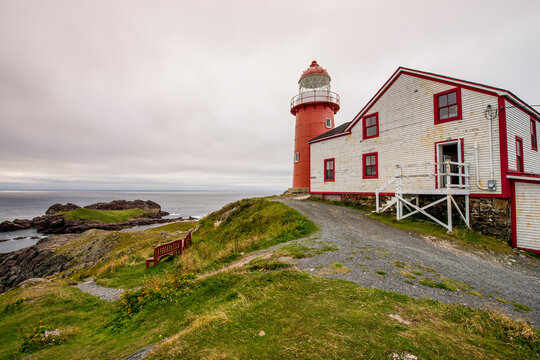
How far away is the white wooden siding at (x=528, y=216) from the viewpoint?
1045 centimetres

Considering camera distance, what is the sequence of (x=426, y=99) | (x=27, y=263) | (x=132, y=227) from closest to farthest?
1. (x=426, y=99)
2. (x=27, y=263)
3. (x=132, y=227)

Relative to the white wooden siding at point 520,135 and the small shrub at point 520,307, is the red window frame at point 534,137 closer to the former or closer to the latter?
the white wooden siding at point 520,135

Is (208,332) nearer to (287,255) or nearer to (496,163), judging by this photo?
(287,255)

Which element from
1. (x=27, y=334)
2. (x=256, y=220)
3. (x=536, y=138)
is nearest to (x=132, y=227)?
(x=256, y=220)

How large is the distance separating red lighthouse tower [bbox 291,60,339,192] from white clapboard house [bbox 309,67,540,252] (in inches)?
234

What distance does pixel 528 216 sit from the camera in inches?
Result: 420

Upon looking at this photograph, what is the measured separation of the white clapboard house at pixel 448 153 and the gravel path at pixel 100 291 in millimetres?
13305

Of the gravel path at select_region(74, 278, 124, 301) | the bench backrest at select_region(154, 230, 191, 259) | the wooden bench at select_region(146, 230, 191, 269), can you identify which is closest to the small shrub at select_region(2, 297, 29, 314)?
the gravel path at select_region(74, 278, 124, 301)

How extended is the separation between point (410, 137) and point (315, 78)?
1464cm

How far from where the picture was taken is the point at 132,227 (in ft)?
144

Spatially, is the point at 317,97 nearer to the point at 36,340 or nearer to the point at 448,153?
the point at 448,153

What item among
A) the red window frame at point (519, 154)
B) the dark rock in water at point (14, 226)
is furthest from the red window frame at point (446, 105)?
the dark rock in water at point (14, 226)

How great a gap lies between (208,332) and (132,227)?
4704 cm

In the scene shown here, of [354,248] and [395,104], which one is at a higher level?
[395,104]
